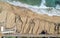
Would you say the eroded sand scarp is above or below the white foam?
below

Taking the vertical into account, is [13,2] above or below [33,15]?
above

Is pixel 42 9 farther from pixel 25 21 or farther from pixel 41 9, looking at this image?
pixel 25 21

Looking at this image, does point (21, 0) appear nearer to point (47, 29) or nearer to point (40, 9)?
point (40, 9)

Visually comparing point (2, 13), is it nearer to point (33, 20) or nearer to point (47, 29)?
point (33, 20)

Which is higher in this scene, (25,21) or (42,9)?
(42,9)

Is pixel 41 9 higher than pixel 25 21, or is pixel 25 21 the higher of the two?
pixel 41 9

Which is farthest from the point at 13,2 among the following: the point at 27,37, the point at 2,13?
the point at 27,37

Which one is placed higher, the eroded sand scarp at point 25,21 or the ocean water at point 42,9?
the ocean water at point 42,9

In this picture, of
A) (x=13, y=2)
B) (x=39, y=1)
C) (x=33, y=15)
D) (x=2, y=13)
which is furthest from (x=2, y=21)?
(x=39, y=1)

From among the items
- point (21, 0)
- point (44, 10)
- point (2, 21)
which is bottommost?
point (2, 21)

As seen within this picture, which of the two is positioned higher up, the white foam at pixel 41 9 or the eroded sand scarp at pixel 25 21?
the white foam at pixel 41 9

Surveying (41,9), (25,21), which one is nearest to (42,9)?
(41,9)
